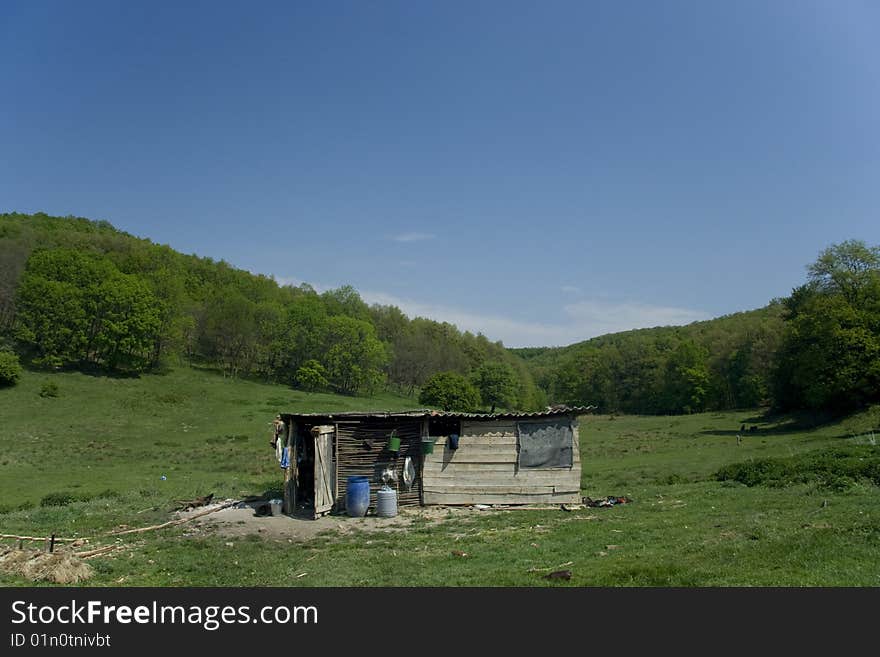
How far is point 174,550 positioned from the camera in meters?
13.8

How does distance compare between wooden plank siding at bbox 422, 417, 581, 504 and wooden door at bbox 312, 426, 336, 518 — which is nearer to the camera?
wooden door at bbox 312, 426, 336, 518

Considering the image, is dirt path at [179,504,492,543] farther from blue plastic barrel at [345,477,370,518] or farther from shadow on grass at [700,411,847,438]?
shadow on grass at [700,411,847,438]

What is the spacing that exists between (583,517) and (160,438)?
3795 centimetres

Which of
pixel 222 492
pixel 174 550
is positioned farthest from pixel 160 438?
pixel 174 550

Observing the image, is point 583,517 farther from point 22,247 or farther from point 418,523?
point 22,247

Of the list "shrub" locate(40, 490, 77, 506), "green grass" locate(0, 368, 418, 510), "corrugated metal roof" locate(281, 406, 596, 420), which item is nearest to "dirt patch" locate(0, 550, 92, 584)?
"corrugated metal roof" locate(281, 406, 596, 420)

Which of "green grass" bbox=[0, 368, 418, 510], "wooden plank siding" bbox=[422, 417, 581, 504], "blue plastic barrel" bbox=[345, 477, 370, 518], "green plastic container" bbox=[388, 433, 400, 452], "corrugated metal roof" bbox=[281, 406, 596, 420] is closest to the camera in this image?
"blue plastic barrel" bbox=[345, 477, 370, 518]

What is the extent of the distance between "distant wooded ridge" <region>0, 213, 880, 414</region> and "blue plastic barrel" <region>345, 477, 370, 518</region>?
4269cm

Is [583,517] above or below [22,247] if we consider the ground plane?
below

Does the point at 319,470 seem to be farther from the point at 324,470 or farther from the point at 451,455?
the point at 451,455

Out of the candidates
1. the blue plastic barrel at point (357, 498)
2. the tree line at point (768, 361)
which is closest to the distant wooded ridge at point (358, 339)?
the tree line at point (768, 361)

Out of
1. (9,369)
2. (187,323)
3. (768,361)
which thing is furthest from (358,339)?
(768,361)

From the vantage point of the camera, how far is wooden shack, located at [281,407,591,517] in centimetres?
1886
